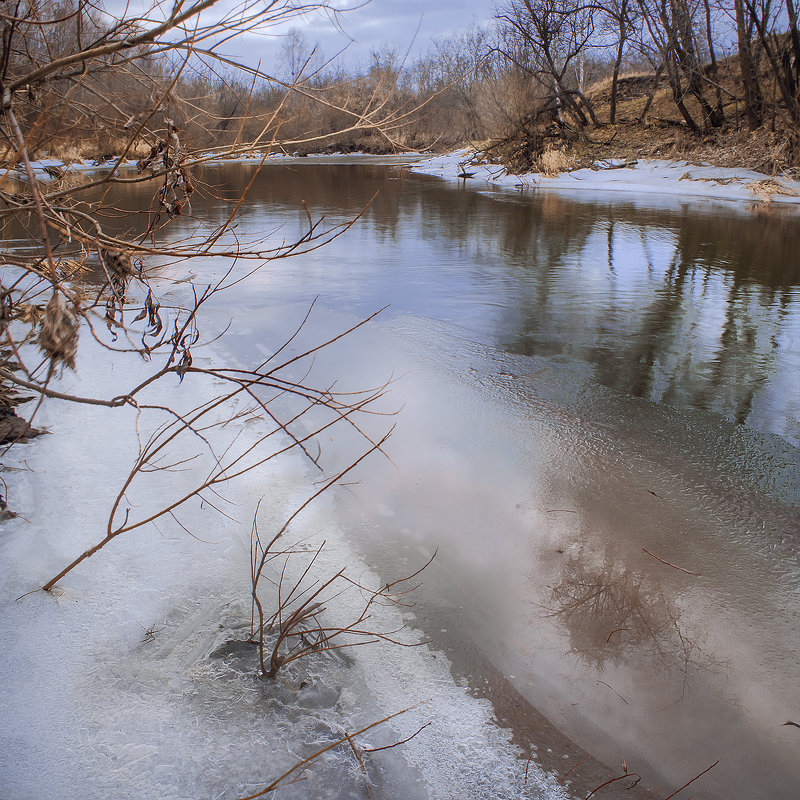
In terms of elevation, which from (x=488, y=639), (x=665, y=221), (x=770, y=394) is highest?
(x=665, y=221)

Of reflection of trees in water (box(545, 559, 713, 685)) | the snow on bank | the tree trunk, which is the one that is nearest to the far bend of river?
reflection of trees in water (box(545, 559, 713, 685))

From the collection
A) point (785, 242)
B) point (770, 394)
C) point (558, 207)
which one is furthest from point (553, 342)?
point (558, 207)

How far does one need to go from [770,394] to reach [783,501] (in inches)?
62.3

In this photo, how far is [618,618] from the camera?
2.91 m

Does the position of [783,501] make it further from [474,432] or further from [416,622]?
[416,622]

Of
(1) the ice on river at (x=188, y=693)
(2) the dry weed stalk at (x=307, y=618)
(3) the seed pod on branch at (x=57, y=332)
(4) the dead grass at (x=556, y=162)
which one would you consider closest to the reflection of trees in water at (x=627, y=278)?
(3) the seed pod on branch at (x=57, y=332)

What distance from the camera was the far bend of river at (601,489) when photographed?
8.30 ft

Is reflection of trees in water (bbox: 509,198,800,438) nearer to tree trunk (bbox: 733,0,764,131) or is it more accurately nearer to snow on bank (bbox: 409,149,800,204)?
snow on bank (bbox: 409,149,800,204)

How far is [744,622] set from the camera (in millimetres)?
2898

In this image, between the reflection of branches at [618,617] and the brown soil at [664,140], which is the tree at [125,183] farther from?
the brown soil at [664,140]

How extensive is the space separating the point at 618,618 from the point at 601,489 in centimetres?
109

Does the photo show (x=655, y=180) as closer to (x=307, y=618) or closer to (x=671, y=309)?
(x=671, y=309)

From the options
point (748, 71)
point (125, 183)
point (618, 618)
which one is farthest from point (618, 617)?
point (748, 71)

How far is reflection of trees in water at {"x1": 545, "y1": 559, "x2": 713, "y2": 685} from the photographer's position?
8.95 ft
